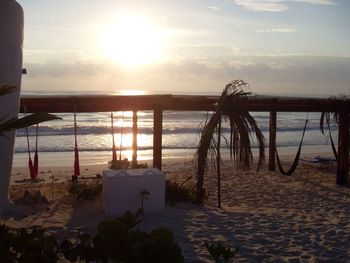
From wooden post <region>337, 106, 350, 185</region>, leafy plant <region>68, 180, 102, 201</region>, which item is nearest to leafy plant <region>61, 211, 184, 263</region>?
leafy plant <region>68, 180, 102, 201</region>

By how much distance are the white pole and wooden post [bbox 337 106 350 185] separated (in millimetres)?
8063

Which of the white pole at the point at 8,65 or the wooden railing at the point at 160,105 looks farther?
the wooden railing at the point at 160,105

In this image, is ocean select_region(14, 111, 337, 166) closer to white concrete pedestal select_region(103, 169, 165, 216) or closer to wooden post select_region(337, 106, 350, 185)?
wooden post select_region(337, 106, 350, 185)

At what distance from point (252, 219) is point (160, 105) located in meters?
3.13

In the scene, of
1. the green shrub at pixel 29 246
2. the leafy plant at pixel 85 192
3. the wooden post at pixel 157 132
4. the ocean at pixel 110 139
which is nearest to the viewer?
the green shrub at pixel 29 246

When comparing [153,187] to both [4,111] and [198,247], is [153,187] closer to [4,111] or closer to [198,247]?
[198,247]

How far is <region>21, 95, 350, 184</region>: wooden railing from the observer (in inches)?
364

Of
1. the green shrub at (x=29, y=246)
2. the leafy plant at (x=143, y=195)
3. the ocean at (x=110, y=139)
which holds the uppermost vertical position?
the green shrub at (x=29, y=246)

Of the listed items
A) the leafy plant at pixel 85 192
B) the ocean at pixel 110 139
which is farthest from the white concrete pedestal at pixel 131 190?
the ocean at pixel 110 139

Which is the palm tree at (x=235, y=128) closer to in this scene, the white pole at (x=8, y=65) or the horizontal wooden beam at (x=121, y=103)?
the horizontal wooden beam at (x=121, y=103)

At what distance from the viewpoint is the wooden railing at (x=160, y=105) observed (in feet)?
30.3

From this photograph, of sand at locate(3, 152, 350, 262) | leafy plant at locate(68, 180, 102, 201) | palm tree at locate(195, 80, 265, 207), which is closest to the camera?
sand at locate(3, 152, 350, 262)

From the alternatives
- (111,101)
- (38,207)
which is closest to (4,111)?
(38,207)

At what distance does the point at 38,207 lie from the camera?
8406 millimetres
